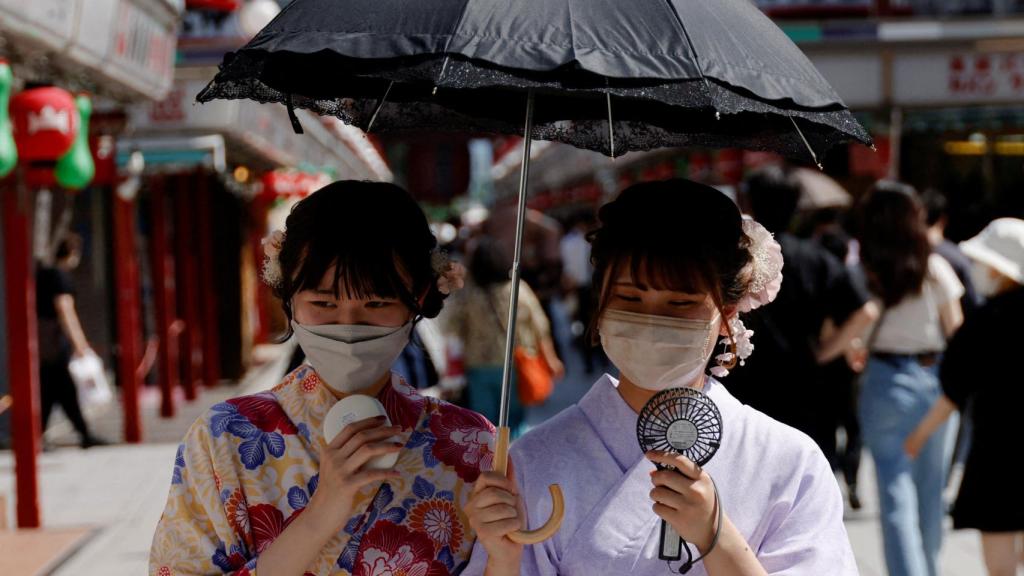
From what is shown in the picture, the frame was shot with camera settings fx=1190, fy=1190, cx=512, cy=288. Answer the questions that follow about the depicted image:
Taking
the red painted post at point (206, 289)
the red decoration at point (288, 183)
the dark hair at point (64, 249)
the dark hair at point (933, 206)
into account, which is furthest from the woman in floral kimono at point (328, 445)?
the red painted post at point (206, 289)

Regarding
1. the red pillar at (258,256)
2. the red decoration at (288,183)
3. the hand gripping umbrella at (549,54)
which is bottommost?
the red pillar at (258,256)

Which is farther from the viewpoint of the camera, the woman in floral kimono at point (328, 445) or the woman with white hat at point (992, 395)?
the woman with white hat at point (992, 395)

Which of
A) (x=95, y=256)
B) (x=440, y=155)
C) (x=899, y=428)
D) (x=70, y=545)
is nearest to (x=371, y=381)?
(x=899, y=428)

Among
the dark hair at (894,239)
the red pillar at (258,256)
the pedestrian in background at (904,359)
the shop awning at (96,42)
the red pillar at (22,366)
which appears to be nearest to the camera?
the pedestrian in background at (904,359)

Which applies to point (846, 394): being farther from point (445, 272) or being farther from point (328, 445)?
point (328, 445)

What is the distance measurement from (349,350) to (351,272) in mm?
148

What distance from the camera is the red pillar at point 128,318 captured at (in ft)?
34.6

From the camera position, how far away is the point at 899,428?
208 inches

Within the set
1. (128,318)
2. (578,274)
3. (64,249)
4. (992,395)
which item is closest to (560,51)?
(992,395)

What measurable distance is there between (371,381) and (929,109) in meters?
11.7

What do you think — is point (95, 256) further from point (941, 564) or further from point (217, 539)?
point (217, 539)

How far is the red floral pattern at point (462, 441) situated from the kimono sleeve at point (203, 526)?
0.41m

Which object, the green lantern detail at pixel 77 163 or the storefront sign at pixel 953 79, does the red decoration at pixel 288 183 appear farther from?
the green lantern detail at pixel 77 163

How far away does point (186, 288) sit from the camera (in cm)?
1411
